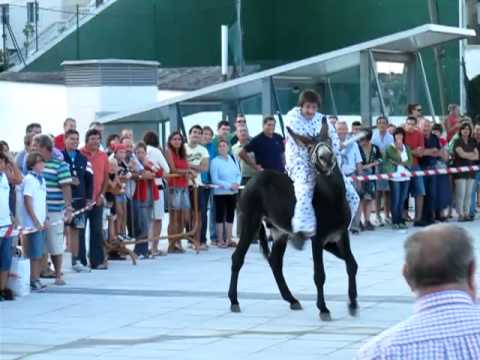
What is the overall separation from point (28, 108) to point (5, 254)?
16.3m

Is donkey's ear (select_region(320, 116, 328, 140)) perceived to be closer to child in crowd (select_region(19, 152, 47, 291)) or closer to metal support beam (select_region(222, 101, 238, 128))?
child in crowd (select_region(19, 152, 47, 291))

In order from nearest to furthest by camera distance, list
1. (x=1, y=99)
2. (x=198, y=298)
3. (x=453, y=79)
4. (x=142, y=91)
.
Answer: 1. (x=198, y=298)
2. (x=1, y=99)
3. (x=142, y=91)
4. (x=453, y=79)

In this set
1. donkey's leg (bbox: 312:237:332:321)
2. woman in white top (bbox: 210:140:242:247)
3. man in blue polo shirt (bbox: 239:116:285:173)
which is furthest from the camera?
woman in white top (bbox: 210:140:242:247)

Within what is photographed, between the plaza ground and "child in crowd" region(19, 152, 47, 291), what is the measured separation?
322 mm

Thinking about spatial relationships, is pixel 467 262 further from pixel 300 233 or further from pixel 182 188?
pixel 182 188

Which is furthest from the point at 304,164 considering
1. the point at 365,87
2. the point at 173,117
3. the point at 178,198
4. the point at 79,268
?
A: the point at 173,117

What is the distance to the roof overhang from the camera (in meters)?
23.8

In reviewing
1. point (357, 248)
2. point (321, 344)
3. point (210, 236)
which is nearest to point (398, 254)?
point (357, 248)

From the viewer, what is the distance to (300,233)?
11.9m

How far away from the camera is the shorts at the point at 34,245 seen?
46.0 feet

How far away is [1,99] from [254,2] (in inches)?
749

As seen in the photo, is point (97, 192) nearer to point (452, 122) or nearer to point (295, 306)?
point (295, 306)

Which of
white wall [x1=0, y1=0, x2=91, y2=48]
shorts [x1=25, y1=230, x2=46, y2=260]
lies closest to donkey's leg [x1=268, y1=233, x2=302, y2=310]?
shorts [x1=25, y1=230, x2=46, y2=260]

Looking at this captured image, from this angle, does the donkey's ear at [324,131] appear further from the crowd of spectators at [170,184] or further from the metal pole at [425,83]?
the metal pole at [425,83]
